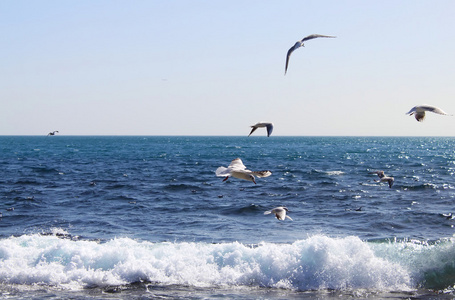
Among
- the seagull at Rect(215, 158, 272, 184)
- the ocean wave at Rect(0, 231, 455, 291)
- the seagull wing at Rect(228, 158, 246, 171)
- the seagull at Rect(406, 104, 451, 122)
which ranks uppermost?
the seagull at Rect(406, 104, 451, 122)

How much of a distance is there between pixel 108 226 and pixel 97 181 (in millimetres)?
16612

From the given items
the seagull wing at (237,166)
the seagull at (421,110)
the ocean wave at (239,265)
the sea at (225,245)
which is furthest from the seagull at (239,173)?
the ocean wave at (239,265)

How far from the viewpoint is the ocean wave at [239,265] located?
13.6m

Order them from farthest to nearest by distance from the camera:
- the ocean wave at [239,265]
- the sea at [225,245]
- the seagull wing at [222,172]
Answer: the ocean wave at [239,265] → the sea at [225,245] → the seagull wing at [222,172]

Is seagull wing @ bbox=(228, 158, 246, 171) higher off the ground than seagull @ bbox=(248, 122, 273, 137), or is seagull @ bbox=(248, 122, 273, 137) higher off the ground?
seagull @ bbox=(248, 122, 273, 137)

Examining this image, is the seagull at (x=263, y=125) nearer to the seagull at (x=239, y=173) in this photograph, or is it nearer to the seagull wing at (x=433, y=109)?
the seagull at (x=239, y=173)

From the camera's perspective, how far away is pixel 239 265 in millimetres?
14469

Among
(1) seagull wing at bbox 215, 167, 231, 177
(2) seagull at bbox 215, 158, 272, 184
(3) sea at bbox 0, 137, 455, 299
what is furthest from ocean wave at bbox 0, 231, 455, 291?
(1) seagull wing at bbox 215, 167, 231, 177

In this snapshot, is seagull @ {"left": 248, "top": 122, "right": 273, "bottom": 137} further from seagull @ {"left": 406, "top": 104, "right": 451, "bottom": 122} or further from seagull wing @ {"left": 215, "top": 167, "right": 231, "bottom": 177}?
seagull @ {"left": 406, "top": 104, "right": 451, "bottom": 122}

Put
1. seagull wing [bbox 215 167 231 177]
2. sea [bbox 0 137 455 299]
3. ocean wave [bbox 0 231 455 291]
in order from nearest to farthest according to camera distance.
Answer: seagull wing [bbox 215 167 231 177]
sea [bbox 0 137 455 299]
ocean wave [bbox 0 231 455 291]

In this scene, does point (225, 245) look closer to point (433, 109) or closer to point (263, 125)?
point (263, 125)

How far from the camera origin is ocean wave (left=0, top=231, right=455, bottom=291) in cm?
1365

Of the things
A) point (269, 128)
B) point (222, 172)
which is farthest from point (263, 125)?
point (222, 172)

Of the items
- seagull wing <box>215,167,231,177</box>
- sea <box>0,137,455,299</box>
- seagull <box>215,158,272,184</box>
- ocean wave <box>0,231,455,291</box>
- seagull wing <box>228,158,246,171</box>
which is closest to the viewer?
seagull <box>215,158,272,184</box>
